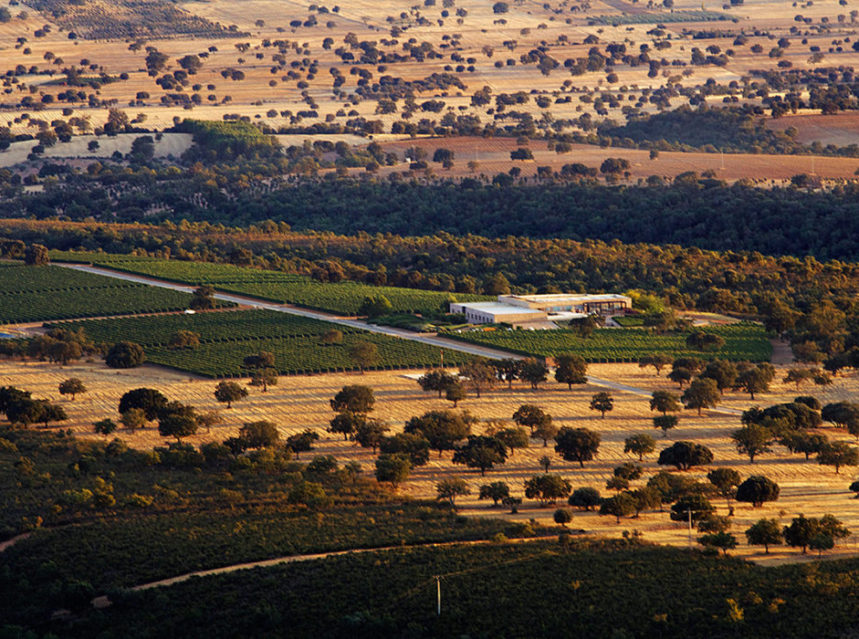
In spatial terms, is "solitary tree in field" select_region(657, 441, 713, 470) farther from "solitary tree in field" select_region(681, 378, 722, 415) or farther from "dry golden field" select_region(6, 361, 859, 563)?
"solitary tree in field" select_region(681, 378, 722, 415)

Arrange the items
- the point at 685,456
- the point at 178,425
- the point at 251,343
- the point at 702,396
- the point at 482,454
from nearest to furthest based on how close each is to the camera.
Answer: the point at 482,454 → the point at 685,456 → the point at 178,425 → the point at 702,396 → the point at 251,343

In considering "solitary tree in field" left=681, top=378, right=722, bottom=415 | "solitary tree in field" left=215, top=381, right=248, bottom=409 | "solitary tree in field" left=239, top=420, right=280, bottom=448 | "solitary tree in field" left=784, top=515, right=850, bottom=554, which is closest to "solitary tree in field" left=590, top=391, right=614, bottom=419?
"solitary tree in field" left=681, top=378, right=722, bottom=415

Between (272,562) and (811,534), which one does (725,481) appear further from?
(272,562)

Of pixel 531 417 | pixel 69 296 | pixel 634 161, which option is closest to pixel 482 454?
pixel 531 417

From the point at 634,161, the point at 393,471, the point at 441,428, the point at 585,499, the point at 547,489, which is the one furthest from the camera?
the point at 634,161

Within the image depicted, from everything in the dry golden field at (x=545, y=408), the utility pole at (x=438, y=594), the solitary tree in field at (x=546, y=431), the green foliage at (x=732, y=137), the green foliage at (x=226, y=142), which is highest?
the green foliage at (x=732, y=137)

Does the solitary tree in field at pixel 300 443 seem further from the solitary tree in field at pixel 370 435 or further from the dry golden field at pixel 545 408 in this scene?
the solitary tree in field at pixel 370 435

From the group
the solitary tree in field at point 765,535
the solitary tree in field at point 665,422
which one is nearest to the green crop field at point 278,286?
the solitary tree in field at point 665,422
